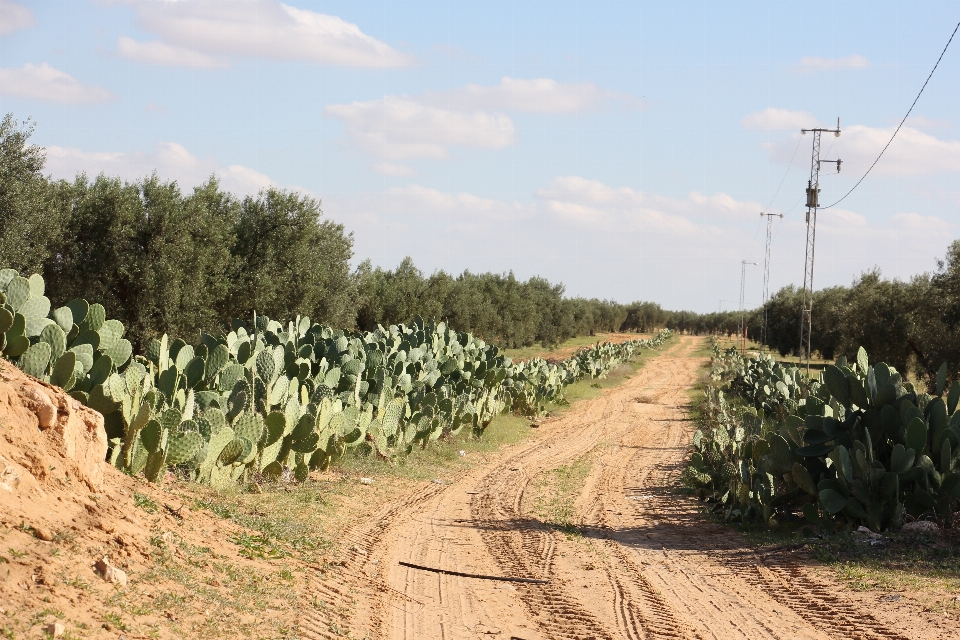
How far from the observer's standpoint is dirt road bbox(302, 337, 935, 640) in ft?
16.5

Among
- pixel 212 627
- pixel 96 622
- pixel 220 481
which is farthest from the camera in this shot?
pixel 220 481

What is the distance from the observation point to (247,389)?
28.9 feet

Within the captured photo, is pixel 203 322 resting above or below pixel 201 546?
above

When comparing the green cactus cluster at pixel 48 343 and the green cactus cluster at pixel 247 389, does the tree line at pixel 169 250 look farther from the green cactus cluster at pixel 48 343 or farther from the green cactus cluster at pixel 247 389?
the green cactus cluster at pixel 48 343

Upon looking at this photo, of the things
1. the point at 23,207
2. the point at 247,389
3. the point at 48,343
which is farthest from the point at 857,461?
the point at 23,207

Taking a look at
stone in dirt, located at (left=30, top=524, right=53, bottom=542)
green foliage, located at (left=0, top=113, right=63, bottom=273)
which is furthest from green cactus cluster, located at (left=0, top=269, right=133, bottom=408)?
green foliage, located at (left=0, top=113, right=63, bottom=273)

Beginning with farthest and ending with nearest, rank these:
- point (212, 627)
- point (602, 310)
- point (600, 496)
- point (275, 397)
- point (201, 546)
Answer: point (602, 310) < point (600, 496) < point (275, 397) < point (201, 546) < point (212, 627)

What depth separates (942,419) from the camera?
7.75 m

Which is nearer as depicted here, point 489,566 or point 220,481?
point 489,566

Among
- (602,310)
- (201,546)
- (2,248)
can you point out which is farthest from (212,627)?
(602,310)

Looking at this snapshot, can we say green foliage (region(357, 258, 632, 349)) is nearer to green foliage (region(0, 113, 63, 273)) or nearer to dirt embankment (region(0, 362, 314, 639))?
green foliage (region(0, 113, 63, 273))

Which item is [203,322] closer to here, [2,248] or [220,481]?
[2,248]

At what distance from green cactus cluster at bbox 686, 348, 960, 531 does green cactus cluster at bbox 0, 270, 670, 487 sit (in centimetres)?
434

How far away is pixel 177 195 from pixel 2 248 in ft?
17.7
